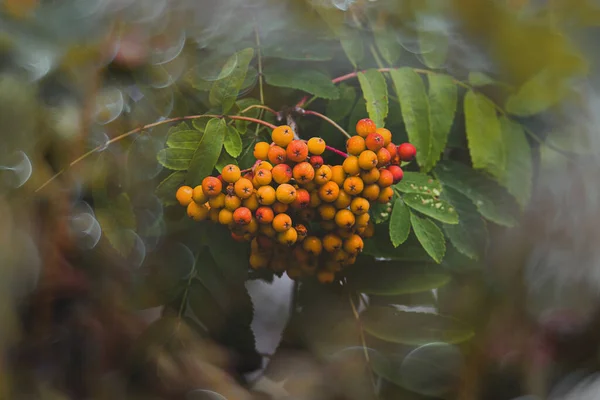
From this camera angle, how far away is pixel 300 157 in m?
0.37

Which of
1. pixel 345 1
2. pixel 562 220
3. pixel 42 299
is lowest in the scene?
pixel 42 299

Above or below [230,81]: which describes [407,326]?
below

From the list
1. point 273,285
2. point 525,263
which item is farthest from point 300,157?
point 525,263

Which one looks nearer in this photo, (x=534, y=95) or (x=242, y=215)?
(x=242, y=215)

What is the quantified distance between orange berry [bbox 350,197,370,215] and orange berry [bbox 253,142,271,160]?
0.07m

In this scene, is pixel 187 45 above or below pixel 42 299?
above

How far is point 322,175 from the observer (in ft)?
1.21

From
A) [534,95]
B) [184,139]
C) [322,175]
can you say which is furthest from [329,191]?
[534,95]

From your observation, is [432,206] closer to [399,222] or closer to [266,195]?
[399,222]

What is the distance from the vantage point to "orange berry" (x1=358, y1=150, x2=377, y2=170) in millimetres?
373

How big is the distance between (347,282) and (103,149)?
0.22 m

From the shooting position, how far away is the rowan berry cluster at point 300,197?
366 mm

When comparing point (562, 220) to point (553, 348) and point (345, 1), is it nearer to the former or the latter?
point (553, 348)

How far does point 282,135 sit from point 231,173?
46mm
